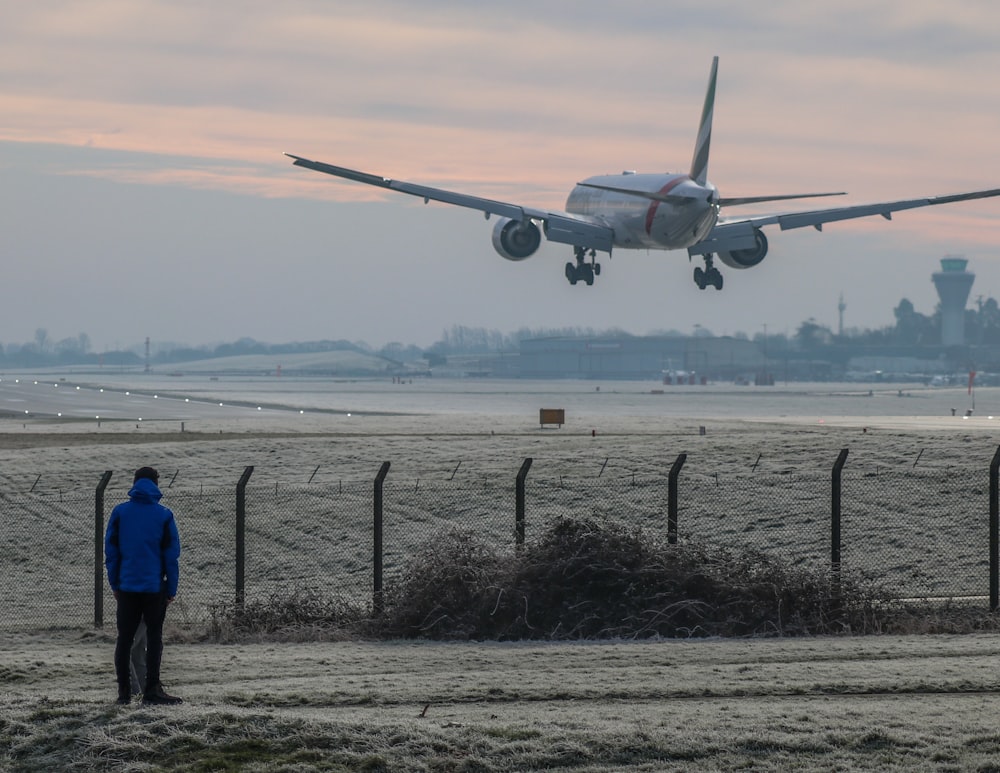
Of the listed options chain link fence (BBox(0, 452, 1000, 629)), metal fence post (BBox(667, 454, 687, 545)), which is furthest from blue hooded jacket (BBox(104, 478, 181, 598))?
chain link fence (BBox(0, 452, 1000, 629))

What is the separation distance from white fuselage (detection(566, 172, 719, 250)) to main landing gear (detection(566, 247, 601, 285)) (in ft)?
5.88

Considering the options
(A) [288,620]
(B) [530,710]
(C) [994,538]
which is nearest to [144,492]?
(B) [530,710]

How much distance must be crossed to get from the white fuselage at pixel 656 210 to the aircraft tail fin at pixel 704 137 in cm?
285

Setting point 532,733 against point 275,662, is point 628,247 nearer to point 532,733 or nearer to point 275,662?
point 275,662

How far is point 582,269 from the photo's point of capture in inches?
2361

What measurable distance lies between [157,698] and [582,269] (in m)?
47.9

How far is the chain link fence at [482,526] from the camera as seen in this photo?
25.4 meters

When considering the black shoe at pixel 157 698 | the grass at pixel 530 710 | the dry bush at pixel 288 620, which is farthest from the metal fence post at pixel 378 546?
the black shoe at pixel 157 698

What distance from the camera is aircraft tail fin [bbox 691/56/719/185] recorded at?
64000 mm

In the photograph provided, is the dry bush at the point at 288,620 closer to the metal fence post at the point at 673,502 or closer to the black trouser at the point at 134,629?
the metal fence post at the point at 673,502

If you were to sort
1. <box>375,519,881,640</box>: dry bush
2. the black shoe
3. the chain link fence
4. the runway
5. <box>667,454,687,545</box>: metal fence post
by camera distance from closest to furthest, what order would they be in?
the black shoe < <box>375,519,881,640</box>: dry bush < <box>667,454,687,545</box>: metal fence post < the chain link fence < the runway

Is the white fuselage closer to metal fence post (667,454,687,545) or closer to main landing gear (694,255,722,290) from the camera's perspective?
main landing gear (694,255,722,290)

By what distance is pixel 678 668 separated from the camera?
15.2m

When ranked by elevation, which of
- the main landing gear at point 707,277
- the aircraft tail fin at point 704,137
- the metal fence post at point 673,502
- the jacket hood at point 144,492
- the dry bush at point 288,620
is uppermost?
the aircraft tail fin at point 704,137
